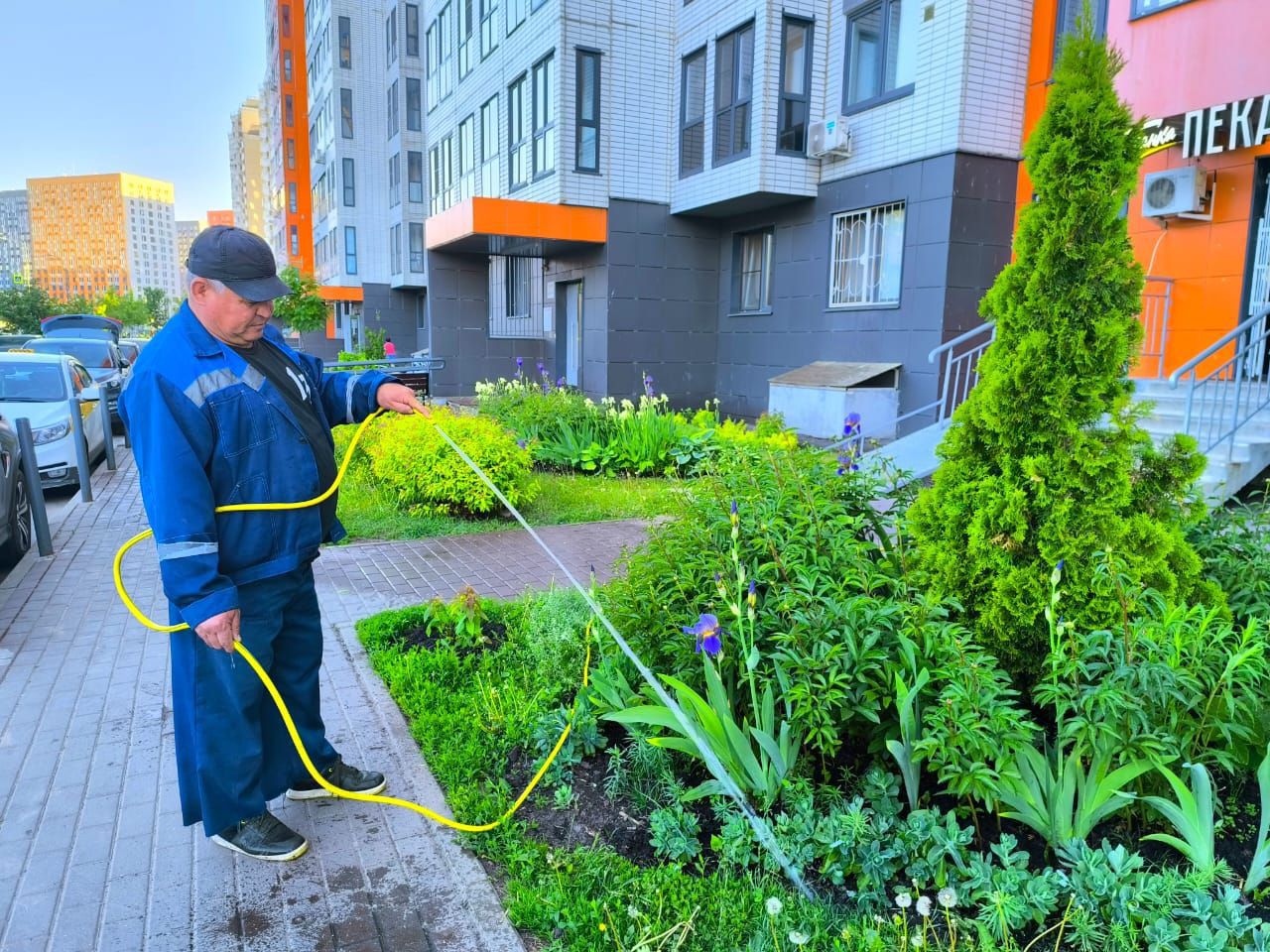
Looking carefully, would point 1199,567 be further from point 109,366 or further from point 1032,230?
point 109,366

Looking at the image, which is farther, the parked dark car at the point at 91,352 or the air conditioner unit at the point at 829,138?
the parked dark car at the point at 91,352

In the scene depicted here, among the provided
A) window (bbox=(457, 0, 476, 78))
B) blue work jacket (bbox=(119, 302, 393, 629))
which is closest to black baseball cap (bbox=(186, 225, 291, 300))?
blue work jacket (bbox=(119, 302, 393, 629))

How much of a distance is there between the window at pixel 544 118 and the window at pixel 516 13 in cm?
139

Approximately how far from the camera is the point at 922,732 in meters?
2.64

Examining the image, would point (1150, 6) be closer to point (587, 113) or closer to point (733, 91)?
point (733, 91)

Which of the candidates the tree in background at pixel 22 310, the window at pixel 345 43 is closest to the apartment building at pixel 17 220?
the tree in background at pixel 22 310

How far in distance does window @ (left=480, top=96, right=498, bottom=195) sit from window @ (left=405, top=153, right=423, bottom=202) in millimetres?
17592

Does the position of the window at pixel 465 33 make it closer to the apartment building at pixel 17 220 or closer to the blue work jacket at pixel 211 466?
the blue work jacket at pixel 211 466

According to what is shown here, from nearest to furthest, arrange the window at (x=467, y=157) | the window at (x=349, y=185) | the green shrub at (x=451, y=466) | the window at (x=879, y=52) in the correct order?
the green shrub at (x=451, y=466) < the window at (x=879, y=52) < the window at (x=467, y=157) < the window at (x=349, y=185)

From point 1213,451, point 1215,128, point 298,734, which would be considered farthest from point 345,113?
point 298,734

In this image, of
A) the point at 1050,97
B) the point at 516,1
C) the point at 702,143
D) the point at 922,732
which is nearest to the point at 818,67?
the point at 702,143

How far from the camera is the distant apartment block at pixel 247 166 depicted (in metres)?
140

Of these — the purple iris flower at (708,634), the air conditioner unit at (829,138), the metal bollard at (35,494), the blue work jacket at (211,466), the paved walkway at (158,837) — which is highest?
the air conditioner unit at (829,138)

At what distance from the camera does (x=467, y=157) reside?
2089 cm
